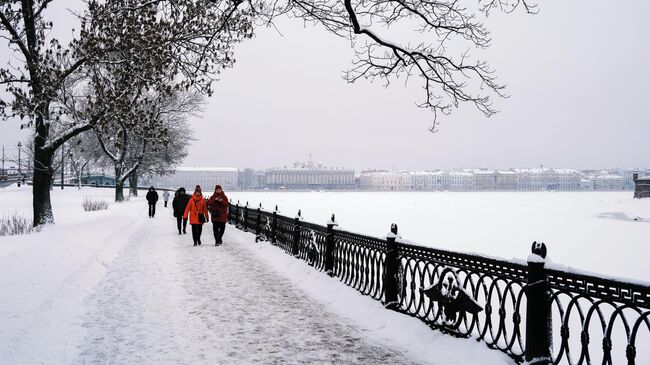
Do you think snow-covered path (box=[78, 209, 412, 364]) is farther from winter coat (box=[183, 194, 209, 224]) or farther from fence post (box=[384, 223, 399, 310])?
winter coat (box=[183, 194, 209, 224])

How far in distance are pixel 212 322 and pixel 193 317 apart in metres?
0.42

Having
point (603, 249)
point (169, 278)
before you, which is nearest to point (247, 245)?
point (169, 278)

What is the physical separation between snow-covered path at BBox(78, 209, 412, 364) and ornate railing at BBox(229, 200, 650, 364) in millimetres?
963

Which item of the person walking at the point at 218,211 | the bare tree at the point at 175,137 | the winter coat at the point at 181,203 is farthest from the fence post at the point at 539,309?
the bare tree at the point at 175,137

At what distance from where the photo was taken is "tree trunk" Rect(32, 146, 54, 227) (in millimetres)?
19109

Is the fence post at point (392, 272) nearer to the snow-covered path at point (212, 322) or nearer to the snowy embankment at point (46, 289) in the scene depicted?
the snow-covered path at point (212, 322)

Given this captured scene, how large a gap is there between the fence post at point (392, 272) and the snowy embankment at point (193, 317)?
0.79 feet

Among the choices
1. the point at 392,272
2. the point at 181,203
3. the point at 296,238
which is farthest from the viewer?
the point at 181,203

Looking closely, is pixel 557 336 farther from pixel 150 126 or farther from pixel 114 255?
pixel 150 126

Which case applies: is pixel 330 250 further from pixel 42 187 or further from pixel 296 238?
pixel 42 187

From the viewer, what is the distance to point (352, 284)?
31.1 ft

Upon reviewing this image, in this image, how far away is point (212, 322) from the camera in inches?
272

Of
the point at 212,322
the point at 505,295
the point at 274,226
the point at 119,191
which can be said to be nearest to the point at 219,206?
the point at 274,226

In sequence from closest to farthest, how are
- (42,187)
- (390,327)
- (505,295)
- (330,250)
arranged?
1. (505,295)
2. (390,327)
3. (330,250)
4. (42,187)
